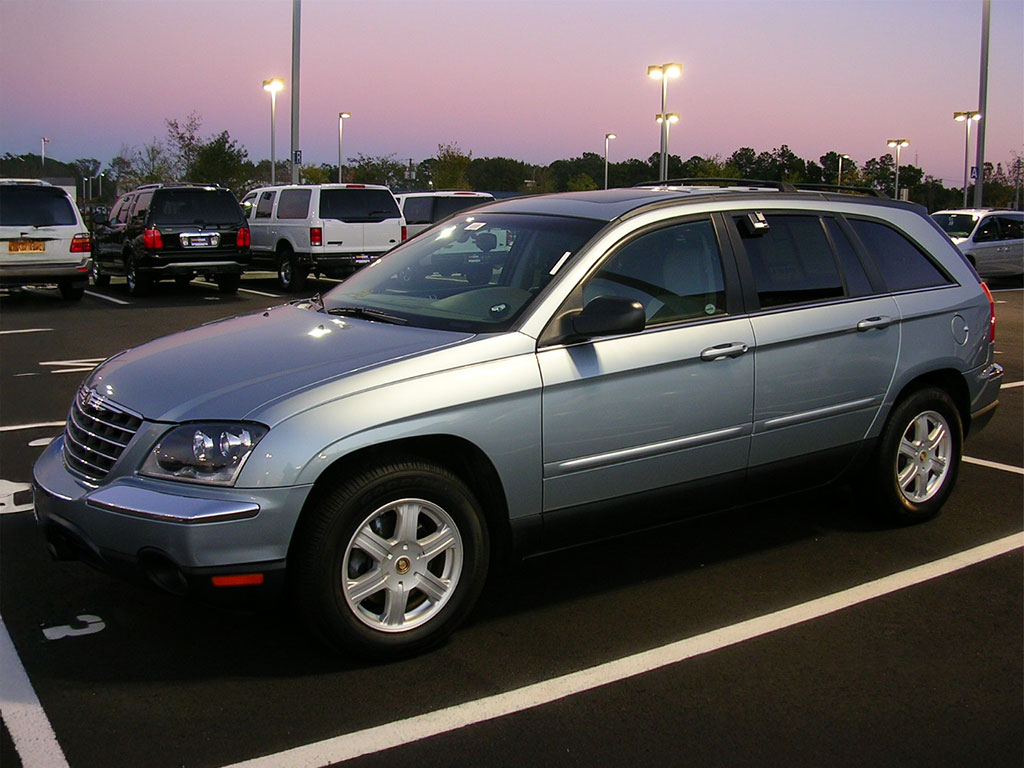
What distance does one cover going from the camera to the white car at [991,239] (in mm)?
22609

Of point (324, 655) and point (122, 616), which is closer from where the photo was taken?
point (324, 655)

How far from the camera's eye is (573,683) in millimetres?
3648

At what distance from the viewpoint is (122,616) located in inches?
164

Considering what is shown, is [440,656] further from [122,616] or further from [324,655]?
[122,616]

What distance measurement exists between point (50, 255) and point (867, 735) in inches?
618

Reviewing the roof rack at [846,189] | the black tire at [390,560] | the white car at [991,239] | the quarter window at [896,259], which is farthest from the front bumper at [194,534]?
the white car at [991,239]

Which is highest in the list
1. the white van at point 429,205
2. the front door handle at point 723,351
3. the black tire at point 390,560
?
the white van at point 429,205

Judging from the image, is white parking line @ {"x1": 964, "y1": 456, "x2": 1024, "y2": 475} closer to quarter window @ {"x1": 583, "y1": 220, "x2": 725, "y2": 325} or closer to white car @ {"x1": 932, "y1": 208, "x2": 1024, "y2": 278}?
quarter window @ {"x1": 583, "y1": 220, "x2": 725, "y2": 325}

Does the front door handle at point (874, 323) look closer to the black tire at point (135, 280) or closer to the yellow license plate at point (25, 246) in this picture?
the yellow license plate at point (25, 246)

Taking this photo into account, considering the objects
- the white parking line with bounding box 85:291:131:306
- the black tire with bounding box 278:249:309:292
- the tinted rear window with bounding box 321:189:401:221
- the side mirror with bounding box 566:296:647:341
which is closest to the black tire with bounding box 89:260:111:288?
the white parking line with bounding box 85:291:131:306

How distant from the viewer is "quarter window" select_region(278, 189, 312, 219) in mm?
19000

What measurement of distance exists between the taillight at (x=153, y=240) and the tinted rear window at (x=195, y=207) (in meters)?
0.23

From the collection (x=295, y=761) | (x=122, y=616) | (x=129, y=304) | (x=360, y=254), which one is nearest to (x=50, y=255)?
(x=129, y=304)

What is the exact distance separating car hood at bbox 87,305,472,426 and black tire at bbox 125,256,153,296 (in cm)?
1444
